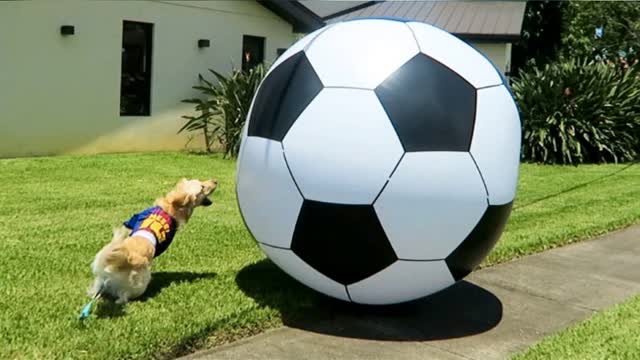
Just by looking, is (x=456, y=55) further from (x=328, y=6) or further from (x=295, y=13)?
(x=328, y=6)

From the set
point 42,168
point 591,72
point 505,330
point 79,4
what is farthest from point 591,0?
point 505,330

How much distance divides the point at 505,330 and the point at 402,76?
1761 millimetres

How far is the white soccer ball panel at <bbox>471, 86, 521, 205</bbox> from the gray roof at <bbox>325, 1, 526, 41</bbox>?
17.4m

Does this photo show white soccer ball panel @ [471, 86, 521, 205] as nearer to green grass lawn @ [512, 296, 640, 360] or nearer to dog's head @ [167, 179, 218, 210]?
green grass lawn @ [512, 296, 640, 360]

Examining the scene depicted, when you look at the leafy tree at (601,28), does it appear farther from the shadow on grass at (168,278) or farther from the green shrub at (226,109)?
the shadow on grass at (168,278)

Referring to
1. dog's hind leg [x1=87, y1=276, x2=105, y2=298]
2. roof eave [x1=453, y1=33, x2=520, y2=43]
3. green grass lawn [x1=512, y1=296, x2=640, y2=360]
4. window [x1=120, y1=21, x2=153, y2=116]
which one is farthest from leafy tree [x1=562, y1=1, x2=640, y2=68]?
dog's hind leg [x1=87, y1=276, x2=105, y2=298]

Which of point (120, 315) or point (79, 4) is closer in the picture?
point (120, 315)

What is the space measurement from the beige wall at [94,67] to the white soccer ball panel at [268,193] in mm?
8936

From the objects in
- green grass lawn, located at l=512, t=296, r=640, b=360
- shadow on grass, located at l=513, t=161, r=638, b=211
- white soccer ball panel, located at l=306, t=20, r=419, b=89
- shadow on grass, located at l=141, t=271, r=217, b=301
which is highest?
white soccer ball panel, located at l=306, t=20, r=419, b=89

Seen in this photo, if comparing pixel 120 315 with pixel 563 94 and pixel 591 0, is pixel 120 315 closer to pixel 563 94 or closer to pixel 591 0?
pixel 563 94

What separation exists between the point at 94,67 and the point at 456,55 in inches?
403

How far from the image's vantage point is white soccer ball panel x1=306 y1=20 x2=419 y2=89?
13.2ft

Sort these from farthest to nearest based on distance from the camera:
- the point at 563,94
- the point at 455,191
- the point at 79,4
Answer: the point at 563,94, the point at 79,4, the point at 455,191

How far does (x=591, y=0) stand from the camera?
87.2 ft
